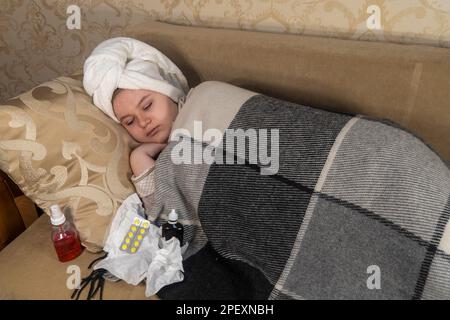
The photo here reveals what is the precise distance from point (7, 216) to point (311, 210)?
88 cm

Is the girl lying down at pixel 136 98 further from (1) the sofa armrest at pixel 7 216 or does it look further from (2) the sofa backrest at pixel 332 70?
(1) the sofa armrest at pixel 7 216

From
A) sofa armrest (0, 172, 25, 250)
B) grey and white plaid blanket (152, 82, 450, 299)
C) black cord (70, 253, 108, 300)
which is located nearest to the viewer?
grey and white plaid blanket (152, 82, 450, 299)

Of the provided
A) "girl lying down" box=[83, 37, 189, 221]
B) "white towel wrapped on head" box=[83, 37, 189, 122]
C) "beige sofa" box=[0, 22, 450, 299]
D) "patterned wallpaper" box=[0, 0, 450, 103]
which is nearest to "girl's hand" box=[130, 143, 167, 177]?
"girl lying down" box=[83, 37, 189, 221]

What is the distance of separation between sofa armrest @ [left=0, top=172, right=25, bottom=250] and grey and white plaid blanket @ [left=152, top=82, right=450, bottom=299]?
458 mm

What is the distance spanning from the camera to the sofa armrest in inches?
40.3

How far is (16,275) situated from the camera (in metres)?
0.94

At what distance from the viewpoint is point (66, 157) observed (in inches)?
37.8

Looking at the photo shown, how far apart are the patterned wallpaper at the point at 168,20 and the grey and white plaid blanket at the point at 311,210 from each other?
0.40 m

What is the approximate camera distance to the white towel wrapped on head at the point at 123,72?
1.05 meters

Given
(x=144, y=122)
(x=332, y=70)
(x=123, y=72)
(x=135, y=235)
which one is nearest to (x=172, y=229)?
(x=135, y=235)

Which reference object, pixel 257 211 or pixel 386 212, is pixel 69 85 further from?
pixel 386 212

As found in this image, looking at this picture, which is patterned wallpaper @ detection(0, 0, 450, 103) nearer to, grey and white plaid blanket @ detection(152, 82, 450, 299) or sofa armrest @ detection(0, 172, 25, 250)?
grey and white plaid blanket @ detection(152, 82, 450, 299)
